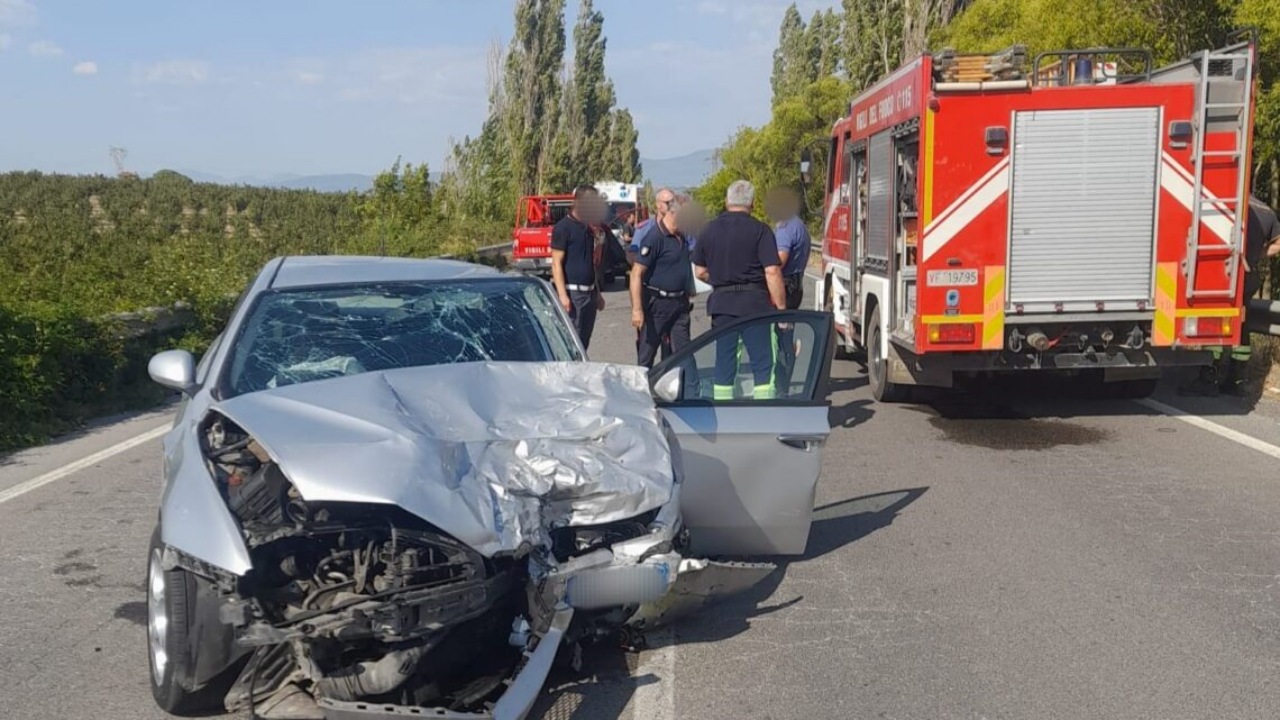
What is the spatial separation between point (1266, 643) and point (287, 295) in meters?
4.55

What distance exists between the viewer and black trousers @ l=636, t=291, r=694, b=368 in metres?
9.62

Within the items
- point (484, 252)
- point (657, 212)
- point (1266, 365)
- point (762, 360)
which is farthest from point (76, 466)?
point (484, 252)

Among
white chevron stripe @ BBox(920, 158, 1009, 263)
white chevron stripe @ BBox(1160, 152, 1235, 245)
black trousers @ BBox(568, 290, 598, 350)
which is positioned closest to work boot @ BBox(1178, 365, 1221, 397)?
white chevron stripe @ BBox(1160, 152, 1235, 245)

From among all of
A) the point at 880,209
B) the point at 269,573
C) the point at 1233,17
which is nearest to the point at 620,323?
the point at 880,209

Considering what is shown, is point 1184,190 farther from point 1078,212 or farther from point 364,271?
point 364,271

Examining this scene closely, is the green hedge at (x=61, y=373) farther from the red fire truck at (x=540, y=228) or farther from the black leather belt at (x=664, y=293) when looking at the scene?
the red fire truck at (x=540, y=228)

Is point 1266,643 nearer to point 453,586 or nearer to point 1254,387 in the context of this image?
point 453,586

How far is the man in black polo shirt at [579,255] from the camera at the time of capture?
10.2 m

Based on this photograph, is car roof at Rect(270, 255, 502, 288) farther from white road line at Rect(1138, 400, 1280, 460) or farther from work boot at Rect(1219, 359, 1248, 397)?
work boot at Rect(1219, 359, 1248, 397)

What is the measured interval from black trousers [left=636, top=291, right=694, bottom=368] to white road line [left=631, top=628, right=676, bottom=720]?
4.55 metres

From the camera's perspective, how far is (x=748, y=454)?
563 cm

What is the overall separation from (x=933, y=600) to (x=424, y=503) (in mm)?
2871

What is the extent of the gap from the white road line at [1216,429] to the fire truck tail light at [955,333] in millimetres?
2065

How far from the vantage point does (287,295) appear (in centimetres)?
559
